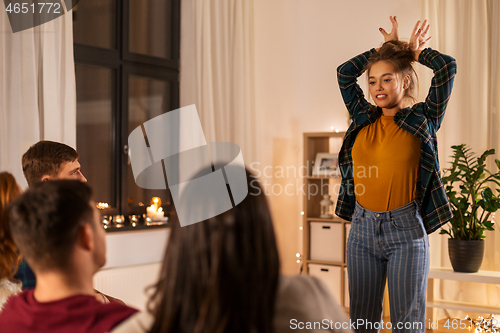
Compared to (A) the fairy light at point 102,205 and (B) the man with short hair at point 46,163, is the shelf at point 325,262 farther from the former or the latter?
(B) the man with short hair at point 46,163

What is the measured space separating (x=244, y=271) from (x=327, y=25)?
12.6 feet

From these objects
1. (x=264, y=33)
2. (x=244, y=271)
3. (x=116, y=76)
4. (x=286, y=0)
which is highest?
(x=286, y=0)

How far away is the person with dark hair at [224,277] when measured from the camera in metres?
0.64

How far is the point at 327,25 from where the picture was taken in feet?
13.7

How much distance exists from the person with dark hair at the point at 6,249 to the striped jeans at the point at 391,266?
1070mm

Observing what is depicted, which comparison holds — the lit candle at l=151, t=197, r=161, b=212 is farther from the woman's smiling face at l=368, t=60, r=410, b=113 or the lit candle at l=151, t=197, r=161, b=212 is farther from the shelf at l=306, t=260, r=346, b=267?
the woman's smiling face at l=368, t=60, r=410, b=113

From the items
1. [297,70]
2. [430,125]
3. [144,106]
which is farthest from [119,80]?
[430,125]

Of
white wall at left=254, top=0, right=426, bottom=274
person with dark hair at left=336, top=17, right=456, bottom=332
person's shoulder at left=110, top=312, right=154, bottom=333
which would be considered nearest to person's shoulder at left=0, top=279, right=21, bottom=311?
person's shoulder at left=110, top=312, right=154, bottom=333

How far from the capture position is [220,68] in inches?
141

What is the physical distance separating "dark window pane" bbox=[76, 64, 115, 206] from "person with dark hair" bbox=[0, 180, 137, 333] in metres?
2.38

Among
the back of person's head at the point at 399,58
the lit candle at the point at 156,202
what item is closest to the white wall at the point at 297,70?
the lit candle at the point at 156,202

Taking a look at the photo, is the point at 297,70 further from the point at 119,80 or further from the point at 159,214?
the point at 159,214

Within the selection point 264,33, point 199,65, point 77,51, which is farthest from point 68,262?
point 264,33

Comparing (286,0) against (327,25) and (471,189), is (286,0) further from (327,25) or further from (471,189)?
(471,189)
